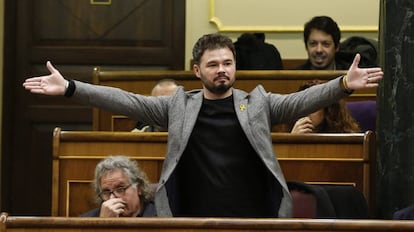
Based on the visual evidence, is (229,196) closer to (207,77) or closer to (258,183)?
(258,183)

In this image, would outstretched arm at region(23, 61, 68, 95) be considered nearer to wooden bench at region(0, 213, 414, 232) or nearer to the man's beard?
the man's beard

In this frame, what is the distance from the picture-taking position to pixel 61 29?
17.4 ft

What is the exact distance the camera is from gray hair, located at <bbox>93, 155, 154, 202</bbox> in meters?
3.05

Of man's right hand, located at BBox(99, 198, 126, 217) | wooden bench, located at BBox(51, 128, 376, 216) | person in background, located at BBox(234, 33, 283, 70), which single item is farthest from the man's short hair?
person in background, located at BBox(234, 33, 283, 70)

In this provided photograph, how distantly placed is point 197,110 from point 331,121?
71cm

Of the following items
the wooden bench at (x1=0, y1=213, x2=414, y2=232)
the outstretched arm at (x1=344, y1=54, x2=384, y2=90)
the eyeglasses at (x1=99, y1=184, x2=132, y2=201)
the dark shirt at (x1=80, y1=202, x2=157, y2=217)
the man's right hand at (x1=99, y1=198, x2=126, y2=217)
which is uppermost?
the outstretched arm at (x1=344, y1=54, x2=384, y2=90)

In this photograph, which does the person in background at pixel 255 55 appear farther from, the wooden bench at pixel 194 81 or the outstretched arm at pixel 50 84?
the outstretched arm at pixel 50 84

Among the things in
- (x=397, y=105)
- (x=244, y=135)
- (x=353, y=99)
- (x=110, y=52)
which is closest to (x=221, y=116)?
(x=244, y=135)

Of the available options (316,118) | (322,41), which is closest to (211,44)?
(316,118)

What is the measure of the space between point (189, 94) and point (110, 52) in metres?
2.33

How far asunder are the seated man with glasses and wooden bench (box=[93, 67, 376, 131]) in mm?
1099

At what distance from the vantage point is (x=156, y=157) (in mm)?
3281

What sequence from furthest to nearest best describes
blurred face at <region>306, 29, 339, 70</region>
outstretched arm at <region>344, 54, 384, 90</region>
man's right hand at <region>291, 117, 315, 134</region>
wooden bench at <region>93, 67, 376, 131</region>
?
blurred face at <region>306, 29, 339, 70</region>, wooden bench at <region>93, 67, 376, 131</region>, man's right hand at <region>291, 117, 315, 134</region>, outstretched arm at <region>344, 54, 384, 90</region>

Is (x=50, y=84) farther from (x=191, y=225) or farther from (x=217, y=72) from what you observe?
(x=191, y=225)
